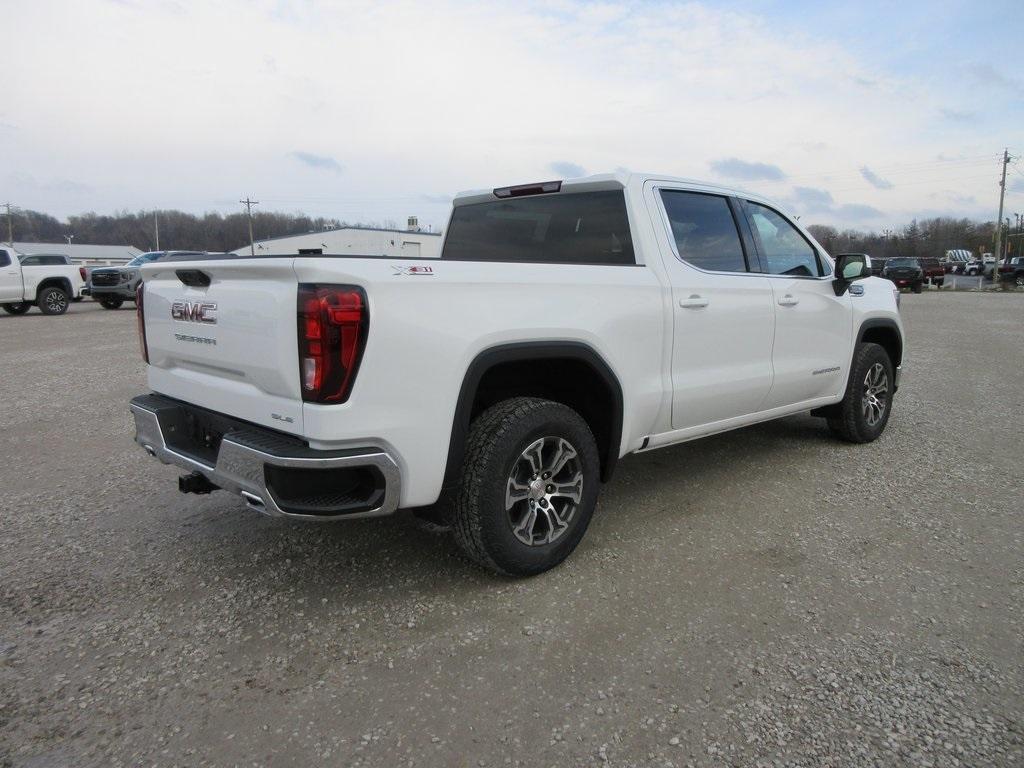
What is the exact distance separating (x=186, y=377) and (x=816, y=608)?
293 cm

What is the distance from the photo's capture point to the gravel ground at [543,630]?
224cm

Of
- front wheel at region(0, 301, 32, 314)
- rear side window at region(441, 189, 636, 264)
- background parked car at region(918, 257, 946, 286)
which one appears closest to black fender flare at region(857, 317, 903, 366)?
rear side window at region(441, 189, 636, 264)

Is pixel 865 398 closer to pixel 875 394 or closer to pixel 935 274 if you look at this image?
pixel 875 394

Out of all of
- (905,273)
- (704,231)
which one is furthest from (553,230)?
(905,273)

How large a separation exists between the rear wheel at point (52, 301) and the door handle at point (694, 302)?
2079 centimetres

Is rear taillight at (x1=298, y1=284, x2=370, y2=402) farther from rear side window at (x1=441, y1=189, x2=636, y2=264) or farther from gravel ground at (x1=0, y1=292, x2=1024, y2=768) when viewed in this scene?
rear side window at (x1=441, y1=189, x2=636, y2=264)

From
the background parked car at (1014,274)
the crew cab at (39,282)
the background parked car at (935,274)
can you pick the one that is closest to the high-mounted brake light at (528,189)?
the crew cab at (39,282)

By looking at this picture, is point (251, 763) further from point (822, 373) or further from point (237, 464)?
point (822, 373)

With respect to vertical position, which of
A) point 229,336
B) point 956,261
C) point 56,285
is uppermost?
point 956,261

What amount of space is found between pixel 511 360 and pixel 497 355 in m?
0.09

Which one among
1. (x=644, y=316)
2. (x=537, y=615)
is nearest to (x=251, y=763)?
(x=537, y=615)

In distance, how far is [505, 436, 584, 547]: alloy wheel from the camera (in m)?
3.17

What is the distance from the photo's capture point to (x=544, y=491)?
10.7 feet

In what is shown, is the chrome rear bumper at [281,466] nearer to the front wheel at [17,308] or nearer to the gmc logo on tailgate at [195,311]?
the gmc logo on tailgate at [195,311]
